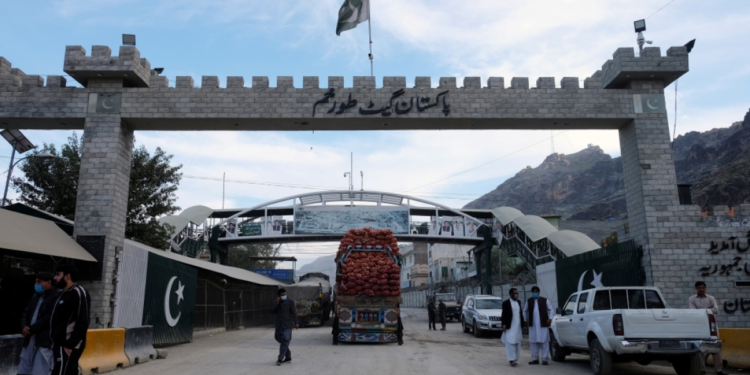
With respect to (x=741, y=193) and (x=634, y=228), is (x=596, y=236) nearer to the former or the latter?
(x=741, y=193)

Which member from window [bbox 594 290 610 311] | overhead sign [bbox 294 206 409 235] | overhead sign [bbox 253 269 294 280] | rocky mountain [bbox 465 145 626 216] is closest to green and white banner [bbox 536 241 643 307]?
window [bbox 594 290 610 311]

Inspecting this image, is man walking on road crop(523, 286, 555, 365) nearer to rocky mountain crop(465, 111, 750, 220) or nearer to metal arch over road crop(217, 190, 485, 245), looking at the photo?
metal arch over road crop(217, 190, 485, 245)

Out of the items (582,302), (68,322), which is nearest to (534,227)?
(582,302)

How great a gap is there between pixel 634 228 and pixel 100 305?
15.6 m

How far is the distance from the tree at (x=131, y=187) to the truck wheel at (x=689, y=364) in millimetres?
23674

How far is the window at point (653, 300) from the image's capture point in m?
10.1

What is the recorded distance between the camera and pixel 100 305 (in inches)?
556

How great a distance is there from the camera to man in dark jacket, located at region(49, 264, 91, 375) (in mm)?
5941

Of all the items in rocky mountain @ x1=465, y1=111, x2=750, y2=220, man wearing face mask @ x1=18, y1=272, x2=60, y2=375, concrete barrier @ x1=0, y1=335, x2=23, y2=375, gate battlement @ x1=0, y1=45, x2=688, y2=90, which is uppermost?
rocky mountain @ x1=465, y1=111, x2=750, y2=220

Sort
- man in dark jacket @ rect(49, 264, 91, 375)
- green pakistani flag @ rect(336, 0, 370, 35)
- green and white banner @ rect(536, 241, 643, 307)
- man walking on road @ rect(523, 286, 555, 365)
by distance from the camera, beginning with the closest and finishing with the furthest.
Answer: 1. man in dark jacket @ rect(49, 264, 91, 375)
2. man walking on road @ rect(523, 286, 555, 365)
3. green and white banner @ rect(536, 241, 643, 307)
4. green pakistani flag @ rect(336, 0, 370, 35)

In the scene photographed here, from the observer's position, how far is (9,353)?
8664 mm

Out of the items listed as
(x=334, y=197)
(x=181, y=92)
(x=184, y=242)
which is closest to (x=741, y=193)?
(x=334, y=197)

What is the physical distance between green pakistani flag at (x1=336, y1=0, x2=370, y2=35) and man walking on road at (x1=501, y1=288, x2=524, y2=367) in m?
10.7

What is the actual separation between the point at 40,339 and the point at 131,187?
70.1 feet
